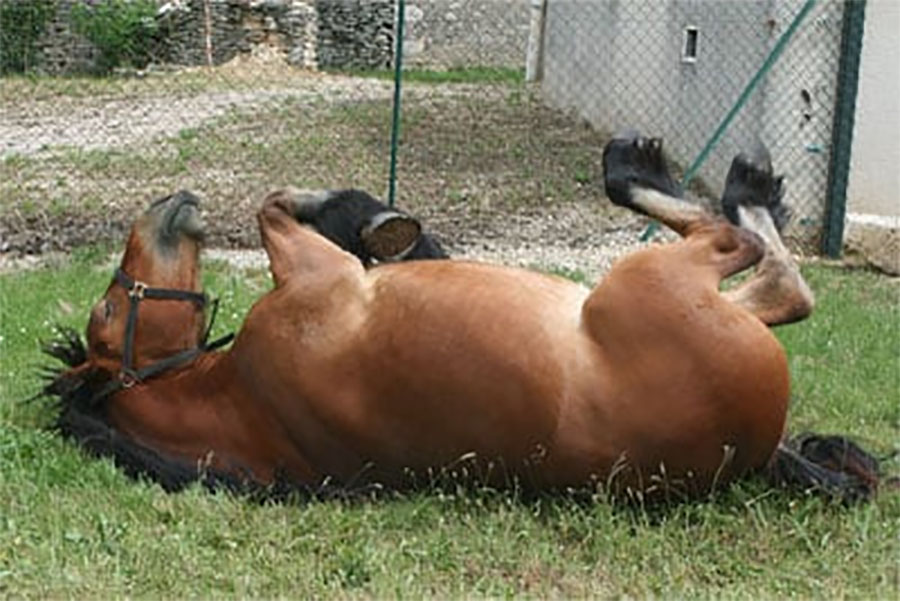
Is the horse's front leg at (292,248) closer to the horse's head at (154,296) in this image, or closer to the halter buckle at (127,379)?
the horse's head at (154,296)

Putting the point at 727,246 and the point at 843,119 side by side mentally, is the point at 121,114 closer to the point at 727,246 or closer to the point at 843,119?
the point at 843,119

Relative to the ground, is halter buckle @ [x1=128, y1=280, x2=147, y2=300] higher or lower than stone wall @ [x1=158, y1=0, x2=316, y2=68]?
higher

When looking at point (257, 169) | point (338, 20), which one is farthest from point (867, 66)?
point (338, 20)

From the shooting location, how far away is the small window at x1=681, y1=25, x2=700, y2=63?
41.4 feet

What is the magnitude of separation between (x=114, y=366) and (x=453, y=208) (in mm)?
6627

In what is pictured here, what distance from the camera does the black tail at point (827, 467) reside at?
437cm

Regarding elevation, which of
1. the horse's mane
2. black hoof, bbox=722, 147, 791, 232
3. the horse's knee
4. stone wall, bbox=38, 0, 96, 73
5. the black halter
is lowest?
stone wall, bbox=38, 0, 96, 73

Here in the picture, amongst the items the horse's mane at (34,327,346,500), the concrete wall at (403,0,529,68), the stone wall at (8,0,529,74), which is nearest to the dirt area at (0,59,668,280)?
the stone wall at (8,0,529,74)

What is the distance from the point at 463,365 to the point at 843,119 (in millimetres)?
6633

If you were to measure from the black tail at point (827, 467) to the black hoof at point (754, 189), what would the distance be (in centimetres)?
66

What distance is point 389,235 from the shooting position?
4.79 metres

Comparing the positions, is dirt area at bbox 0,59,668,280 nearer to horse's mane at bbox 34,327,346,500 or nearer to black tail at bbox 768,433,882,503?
horse's mane at bbox 34,327,346,500

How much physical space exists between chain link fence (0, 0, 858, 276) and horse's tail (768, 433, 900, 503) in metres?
4.74

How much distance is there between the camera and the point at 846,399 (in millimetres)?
5656
